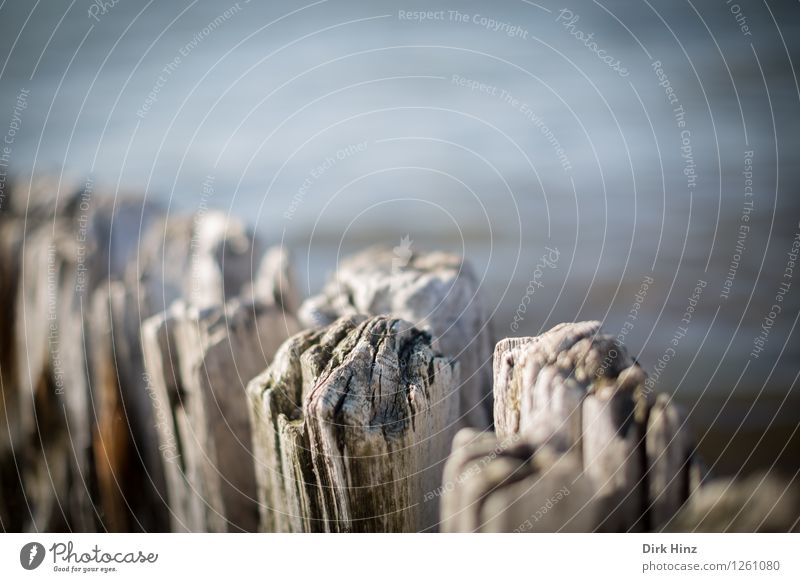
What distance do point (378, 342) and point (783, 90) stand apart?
1.20 metres

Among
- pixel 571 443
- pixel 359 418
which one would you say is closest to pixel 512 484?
pixel 571 443

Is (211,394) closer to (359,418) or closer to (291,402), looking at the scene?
(291,402)

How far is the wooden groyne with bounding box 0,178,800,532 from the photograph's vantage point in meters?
1.04

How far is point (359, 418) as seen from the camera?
1056 millimetres
